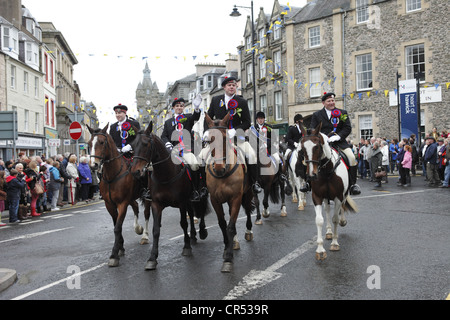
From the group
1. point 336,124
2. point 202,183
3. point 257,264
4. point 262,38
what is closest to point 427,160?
point 336,124

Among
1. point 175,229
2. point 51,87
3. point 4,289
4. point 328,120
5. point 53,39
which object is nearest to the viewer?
point 4,289

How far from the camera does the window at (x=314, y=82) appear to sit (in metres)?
32.8

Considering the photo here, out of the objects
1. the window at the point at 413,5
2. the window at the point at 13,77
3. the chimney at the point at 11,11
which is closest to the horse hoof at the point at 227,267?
the window at the point at 413,5

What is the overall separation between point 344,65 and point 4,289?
96.2 feet

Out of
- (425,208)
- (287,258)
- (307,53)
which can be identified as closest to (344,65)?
(307,53)

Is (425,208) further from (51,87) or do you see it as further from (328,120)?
(51,87)

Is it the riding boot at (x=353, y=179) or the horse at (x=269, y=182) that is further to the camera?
the horse at (x=269, y=182)

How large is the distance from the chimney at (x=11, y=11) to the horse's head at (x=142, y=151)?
35387mm

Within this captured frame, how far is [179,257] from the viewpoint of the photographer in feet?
23.7

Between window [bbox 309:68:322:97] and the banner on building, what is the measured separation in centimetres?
802

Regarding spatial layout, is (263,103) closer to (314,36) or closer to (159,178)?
(314,36)

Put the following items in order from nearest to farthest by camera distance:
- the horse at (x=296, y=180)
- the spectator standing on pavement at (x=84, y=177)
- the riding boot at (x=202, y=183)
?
the riding boot at (x=202, y=183), the horse at (x=296, y=180), the spectator standing on pavement at (x=84, y=177)

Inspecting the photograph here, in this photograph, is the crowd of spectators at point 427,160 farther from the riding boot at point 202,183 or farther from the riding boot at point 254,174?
the riding boot at point 202,183
